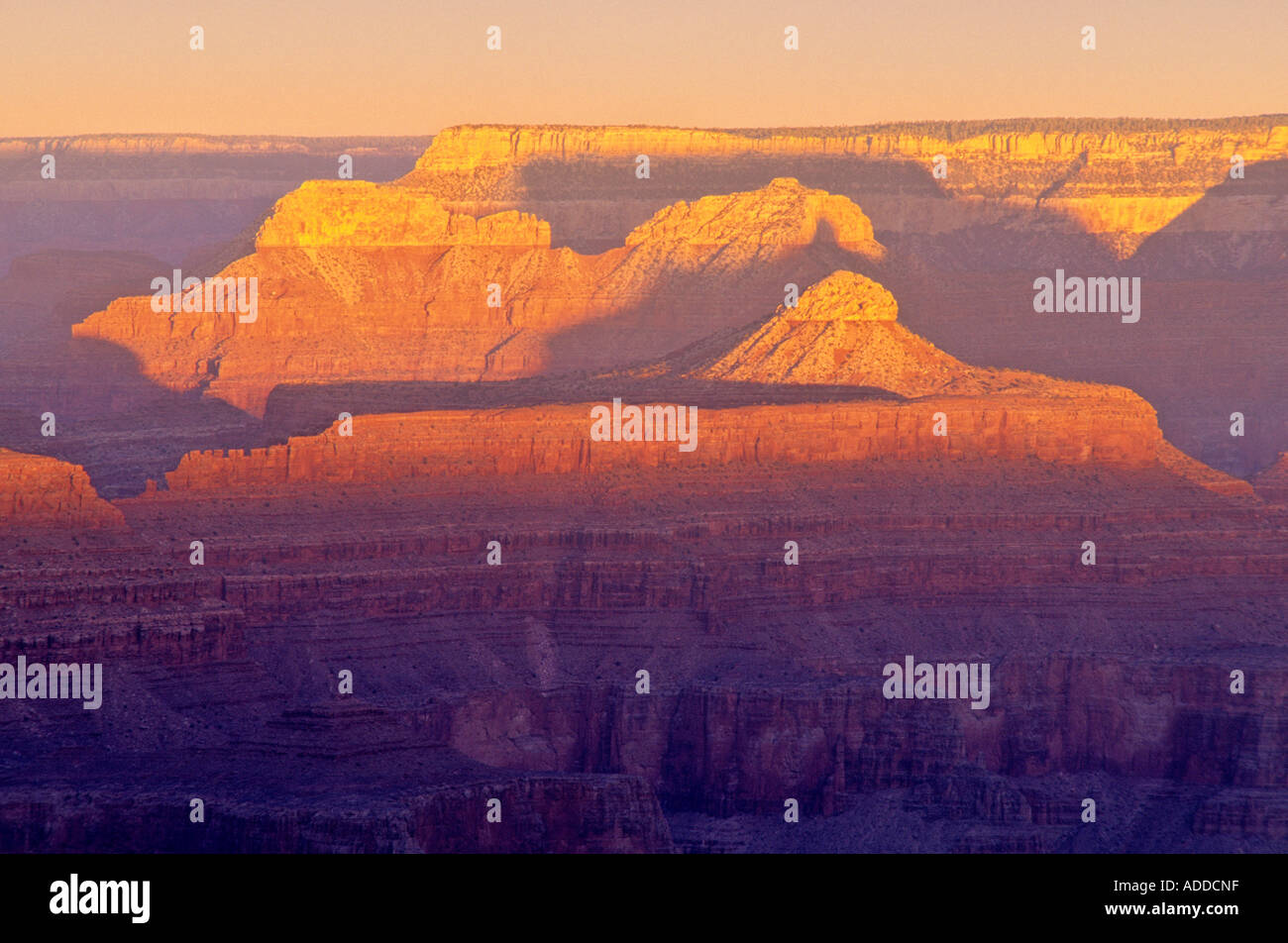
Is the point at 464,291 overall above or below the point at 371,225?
below

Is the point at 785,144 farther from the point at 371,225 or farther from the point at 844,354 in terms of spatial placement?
the point at 844,354

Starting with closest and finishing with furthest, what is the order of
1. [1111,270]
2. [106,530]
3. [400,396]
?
[106,530], [400,396], [1111,270]

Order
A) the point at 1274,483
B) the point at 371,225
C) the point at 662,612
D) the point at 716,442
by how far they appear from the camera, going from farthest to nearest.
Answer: the point at 371,225 < the point at 1274,483 < the point at 716,442 < the point at 662,612

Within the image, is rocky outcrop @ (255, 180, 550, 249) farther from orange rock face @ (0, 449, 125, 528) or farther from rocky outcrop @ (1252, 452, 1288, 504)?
orange rock face @ (0, 449, 125, 528)

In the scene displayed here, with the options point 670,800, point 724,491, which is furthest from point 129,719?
point 724,491

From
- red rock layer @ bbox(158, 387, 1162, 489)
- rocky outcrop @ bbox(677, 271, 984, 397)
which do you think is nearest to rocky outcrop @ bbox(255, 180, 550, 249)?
rocky outcrop @ bbox(677, 271, 984, 397)

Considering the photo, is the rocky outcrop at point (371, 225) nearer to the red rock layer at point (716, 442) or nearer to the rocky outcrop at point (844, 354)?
the rocky outcrop at point (844, 354)

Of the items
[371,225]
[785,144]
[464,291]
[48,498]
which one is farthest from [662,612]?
[785,144]

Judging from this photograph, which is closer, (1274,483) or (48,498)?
(48,498)

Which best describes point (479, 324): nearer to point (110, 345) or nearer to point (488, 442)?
point (110, 345)
